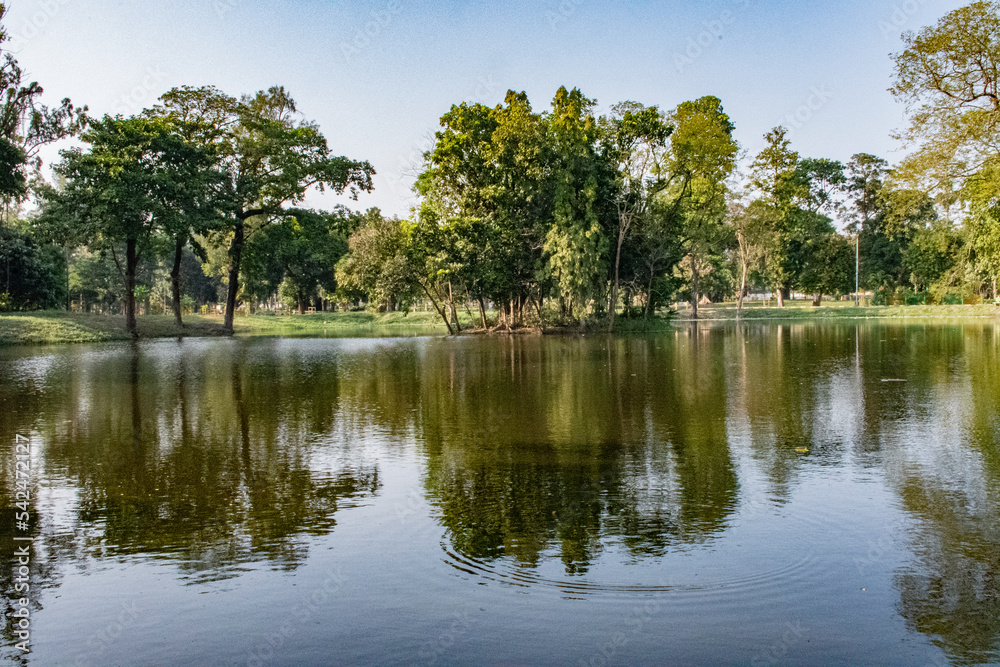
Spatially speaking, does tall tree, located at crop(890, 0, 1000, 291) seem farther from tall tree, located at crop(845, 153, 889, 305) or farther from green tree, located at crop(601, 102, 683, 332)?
tall tree, located at crop(845, 153, 889, 305)

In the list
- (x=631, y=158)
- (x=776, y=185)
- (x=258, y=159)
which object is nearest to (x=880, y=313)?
(x=776, y=185)

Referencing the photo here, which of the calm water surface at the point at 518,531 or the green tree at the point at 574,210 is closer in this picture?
the calm water surface at the point at 518,531

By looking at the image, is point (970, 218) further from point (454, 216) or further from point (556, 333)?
point (454, 216)

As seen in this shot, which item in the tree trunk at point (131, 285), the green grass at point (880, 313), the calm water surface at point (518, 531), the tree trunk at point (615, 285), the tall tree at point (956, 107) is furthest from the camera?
the green grass at point (880, 313)

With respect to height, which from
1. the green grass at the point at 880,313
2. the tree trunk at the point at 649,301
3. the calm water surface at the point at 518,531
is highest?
the tree trunk at the point at 649,301

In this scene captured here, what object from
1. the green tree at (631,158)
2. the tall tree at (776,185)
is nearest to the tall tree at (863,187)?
the tall tree at (776,185)

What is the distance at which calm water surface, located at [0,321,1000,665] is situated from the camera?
177 inches

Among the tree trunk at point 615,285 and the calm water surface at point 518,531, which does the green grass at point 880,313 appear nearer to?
the tree trunk at point 615,285

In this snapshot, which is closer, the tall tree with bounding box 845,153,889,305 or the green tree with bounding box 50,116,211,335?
the green tree with bounding box 50,116,211,335

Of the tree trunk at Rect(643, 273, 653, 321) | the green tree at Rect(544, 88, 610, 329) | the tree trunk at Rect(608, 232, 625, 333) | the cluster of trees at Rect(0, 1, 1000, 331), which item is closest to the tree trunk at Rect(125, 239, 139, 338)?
the cluster of trees at Rect(0, 1, 1000, 331)

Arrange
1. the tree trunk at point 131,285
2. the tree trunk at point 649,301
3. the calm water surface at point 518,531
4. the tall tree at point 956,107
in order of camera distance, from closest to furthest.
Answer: the calm water surface at point 518,531 → the tall tree at point 956,107 → the tree trunk at point 131,285 → the tree trunk at point 649,301

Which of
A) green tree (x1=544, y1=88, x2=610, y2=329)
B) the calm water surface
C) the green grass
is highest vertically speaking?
green tree (x1=544, y1=88, x2=610, y2=329)

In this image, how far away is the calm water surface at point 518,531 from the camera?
4.50 meters

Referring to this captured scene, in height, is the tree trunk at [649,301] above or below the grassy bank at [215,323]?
above
